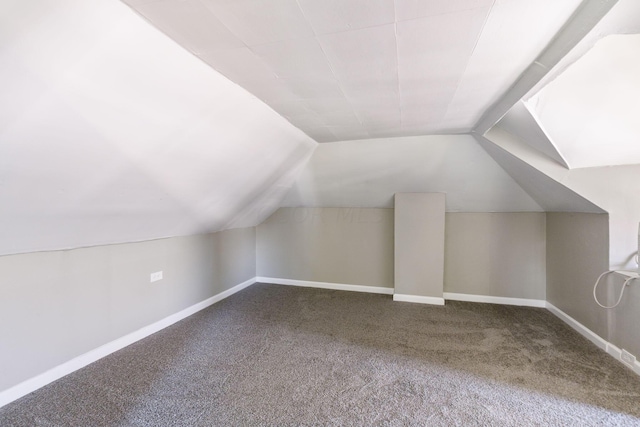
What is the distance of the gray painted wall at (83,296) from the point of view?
2.03 metres

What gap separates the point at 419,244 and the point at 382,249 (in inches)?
23.5

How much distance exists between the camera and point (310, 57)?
5.09 feet

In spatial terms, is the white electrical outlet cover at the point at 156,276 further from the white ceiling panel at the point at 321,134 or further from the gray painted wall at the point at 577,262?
the gray painted wall at the point at 577,262

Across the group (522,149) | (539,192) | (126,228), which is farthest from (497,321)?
(126,228)

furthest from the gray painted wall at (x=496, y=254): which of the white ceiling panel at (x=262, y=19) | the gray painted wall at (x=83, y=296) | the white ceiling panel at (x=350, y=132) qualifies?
the white ceiling panel at (x=262, y=19)

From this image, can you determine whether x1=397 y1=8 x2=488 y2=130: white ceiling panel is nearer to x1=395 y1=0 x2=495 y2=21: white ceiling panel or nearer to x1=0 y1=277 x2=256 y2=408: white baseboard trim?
x1=395 y1=0 x2=495 y2=21: white ceiling panel

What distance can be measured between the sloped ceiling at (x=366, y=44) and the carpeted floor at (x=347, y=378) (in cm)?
205

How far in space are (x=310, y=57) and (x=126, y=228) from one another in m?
2.15

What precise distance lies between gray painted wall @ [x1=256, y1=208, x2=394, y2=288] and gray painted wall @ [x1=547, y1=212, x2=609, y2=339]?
6.38 ft

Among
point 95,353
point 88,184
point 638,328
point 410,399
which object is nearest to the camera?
point 88,184

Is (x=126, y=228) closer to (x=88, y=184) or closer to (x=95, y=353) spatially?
(x=88, y=184)

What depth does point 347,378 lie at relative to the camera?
2268 mm

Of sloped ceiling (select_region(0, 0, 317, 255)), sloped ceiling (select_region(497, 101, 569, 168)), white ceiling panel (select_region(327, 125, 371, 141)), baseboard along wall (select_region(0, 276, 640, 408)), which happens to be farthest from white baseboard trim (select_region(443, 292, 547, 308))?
sloped ceiling (select_region(0, 0, 317, 255))

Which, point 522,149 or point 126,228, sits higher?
point 522,149
